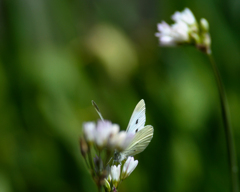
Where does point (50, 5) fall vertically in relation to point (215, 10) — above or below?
above

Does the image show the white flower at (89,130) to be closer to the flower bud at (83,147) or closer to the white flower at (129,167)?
the flower bud at (83,147)

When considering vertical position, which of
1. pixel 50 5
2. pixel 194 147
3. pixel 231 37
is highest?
pixel 50 5

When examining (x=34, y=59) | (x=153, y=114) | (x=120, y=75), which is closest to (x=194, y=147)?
(x=153, y=114)

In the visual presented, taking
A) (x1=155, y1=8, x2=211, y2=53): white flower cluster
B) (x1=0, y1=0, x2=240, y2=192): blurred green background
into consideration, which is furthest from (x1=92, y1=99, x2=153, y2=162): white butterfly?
(x1=0, y1=0, x2=240, y2=192): blurred green background

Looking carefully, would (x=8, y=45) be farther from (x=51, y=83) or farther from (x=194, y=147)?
(x=194, y=147)

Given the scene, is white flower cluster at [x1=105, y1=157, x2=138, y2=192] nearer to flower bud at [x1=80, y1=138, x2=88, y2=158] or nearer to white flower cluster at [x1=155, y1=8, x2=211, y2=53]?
flower bud at [x1=80, y1=138, x2=88, y2=158]

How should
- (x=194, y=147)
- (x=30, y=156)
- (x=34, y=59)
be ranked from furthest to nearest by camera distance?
(x=34, y=59), (x=30, y=156), (x=194, y=147)

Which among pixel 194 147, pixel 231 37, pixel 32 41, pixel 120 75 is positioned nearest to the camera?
pixel 194 147
